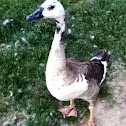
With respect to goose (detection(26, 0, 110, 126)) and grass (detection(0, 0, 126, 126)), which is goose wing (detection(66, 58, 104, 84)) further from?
grass (detection(0, 0, 126, 126))

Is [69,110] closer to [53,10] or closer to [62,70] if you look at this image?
[62,70]

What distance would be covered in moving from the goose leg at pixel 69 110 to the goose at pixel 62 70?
294mm

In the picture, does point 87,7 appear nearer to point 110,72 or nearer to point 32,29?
point 32,29

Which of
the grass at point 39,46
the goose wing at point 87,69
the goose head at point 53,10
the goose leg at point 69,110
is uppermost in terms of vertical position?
the goose head at point 53,10

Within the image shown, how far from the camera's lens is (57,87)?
3.02 m

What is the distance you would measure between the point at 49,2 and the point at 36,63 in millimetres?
1623

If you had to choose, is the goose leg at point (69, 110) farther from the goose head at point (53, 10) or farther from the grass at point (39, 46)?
the goose head at point (53, 10)

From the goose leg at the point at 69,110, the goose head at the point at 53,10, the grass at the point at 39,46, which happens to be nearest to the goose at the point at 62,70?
the goose head at the point at 53,10

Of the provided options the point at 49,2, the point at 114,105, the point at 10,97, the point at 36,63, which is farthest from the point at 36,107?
the point at 49,2

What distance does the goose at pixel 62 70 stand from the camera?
2.77 meters

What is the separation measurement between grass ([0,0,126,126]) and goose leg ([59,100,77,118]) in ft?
0.21

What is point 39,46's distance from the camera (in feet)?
14.7

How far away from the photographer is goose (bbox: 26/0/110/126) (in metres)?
2.77

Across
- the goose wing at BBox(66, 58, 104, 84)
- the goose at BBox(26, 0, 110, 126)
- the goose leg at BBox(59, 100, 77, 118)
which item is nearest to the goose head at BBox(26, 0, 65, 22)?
the goose at BBox(26, 0, 110, 126)
